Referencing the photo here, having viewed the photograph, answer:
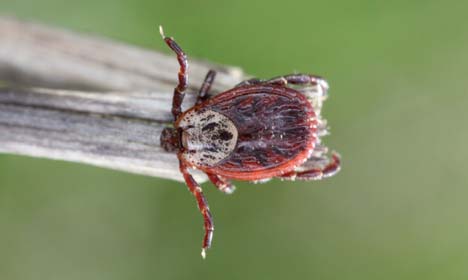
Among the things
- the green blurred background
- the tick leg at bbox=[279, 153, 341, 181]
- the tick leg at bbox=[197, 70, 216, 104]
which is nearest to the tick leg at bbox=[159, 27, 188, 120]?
the tick leg at bbox=[197, 70, 216, 104]

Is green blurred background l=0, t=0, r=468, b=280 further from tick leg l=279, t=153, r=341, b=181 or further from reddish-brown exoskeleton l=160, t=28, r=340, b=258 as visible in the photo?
reddish-brown exoskeleton l=160, t=28, r=340, b=258

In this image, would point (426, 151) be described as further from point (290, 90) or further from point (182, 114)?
point (182, 114)

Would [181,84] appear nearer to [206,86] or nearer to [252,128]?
[206,86]

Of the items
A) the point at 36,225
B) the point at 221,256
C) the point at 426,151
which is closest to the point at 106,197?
the point at 36,225

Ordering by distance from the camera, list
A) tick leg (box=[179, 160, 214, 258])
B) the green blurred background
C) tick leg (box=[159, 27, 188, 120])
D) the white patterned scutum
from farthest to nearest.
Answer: the green blurred background → tick leg (box=[179, 160, 214, 258]) → the white patterned scutum → tick leg (box=[159, 27, 188, 120])

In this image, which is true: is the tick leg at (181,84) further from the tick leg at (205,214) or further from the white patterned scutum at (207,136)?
the tick leg at (205,214)

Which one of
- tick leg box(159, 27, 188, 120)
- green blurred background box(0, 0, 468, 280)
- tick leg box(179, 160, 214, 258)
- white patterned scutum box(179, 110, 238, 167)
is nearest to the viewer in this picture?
tick leg box(159, 27, 188, 120)
